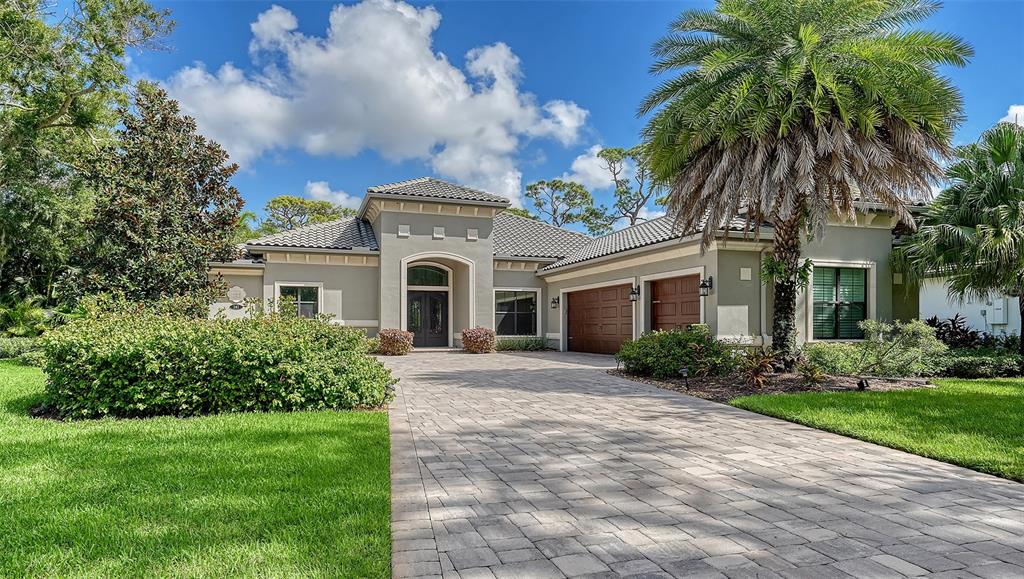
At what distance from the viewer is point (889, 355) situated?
10.7 meters

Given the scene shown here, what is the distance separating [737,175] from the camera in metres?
10.5

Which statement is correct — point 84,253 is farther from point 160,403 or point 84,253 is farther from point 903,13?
point 903,13

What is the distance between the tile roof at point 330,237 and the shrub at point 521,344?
5789 millimetres

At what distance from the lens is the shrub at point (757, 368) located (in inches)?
377

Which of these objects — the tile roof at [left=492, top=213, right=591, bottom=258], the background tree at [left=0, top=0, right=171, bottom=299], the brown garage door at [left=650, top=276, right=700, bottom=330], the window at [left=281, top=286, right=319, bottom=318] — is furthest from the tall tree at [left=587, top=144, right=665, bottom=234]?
the background tree at [left=0, top=0, right=171, bottom=299]

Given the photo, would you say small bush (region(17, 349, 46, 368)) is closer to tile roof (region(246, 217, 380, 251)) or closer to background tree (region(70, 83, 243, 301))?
background tree (region(70, 83, 243, 301))

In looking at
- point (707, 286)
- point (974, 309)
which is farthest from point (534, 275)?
point (974, 309)

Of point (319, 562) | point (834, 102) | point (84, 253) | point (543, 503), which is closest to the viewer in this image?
point (319, 562)

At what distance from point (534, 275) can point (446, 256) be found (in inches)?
152

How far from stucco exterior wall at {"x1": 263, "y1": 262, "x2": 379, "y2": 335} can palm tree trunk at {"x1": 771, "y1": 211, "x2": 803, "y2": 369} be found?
1340 cm

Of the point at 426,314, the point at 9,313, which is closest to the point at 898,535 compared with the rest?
the point at 426,314

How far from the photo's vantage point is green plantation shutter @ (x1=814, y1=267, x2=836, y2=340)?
14.0 m

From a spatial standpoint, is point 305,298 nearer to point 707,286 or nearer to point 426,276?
point 426,276

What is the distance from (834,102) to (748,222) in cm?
282
